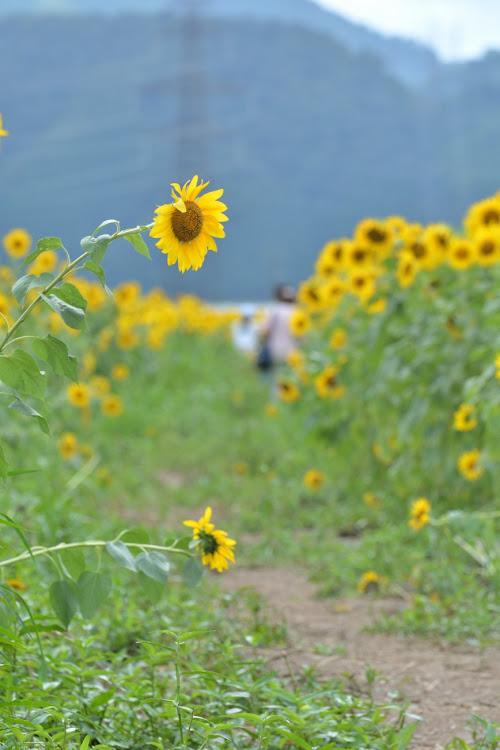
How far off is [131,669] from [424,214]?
73.1 meters

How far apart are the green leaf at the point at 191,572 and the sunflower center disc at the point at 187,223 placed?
67 centimetres

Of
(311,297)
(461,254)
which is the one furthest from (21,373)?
(311,297)

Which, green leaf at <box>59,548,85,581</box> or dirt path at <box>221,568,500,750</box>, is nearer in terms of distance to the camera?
green leaf at <box>59,548,85,581</box>

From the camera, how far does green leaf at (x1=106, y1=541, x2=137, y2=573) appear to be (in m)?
1.83

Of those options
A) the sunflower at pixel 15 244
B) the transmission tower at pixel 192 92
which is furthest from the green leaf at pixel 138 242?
the transmission tower at pixel 192 92

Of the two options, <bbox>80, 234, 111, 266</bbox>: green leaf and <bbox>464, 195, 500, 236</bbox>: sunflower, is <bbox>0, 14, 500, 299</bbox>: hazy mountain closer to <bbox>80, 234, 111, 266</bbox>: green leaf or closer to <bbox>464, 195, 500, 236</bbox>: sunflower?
<bbox>464, 195, 500, 236</bbox>: sunflower

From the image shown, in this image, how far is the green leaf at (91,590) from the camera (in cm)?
193

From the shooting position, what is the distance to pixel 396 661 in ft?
8.93

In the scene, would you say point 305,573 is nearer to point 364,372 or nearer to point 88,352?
point 364,372

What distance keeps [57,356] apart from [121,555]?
1.23 ft

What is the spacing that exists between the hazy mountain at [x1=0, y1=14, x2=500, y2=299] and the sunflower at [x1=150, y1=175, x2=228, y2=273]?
51.7 m

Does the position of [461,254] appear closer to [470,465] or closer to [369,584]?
[470,465]

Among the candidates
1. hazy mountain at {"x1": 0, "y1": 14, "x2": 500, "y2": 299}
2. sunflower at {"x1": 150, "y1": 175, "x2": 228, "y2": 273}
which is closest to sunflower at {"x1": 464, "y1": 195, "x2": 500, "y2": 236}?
sunflower at {"x1": 150, "y1": 175, "x2": 228, "y2": 273}

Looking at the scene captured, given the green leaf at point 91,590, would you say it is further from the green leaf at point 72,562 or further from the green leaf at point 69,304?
the green leaf at point 69,304
